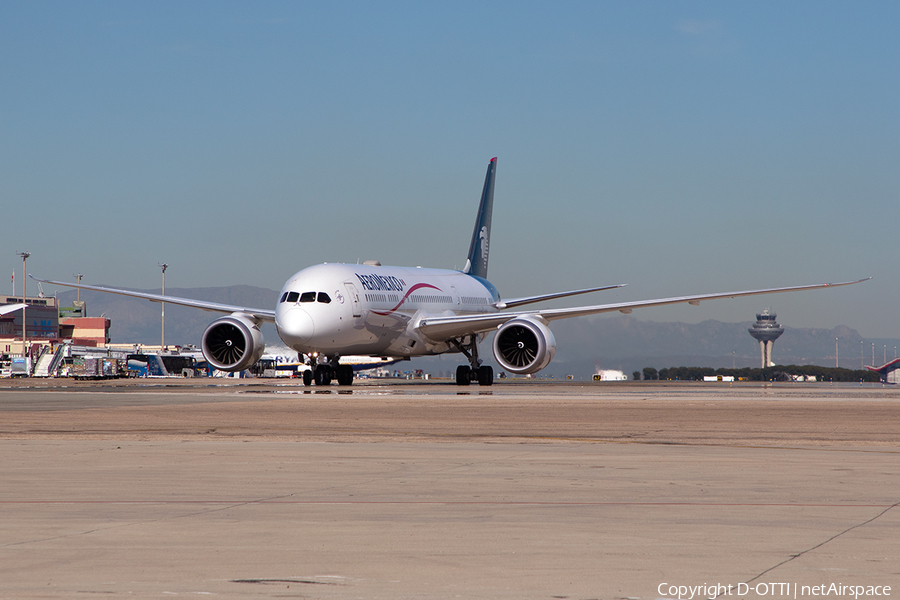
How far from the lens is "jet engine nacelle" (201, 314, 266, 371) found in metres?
37.3

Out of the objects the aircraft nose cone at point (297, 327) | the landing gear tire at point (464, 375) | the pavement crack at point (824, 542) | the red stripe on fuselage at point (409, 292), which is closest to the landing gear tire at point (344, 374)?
the red stripe on fuselage at point (409, 292)

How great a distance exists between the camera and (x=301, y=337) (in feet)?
115

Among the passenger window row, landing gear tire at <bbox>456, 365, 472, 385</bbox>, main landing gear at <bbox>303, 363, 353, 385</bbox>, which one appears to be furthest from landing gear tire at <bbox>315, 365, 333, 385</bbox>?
landing gear tire at <bbox>456, 365, 472, 385</bbox>

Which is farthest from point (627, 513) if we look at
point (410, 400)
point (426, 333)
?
point (426, 333)

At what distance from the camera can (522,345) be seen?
37125mm

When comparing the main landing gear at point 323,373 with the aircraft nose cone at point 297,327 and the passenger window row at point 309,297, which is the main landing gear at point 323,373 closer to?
the aircraft nose cone at point 297,327

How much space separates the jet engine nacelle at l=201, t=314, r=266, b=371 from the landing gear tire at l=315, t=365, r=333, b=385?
2.24 metres

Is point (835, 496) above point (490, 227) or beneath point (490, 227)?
beneath

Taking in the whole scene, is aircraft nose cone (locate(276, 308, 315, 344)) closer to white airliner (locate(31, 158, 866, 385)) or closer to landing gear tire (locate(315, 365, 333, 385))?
white airliner (locate(31, 158, 866, 385))

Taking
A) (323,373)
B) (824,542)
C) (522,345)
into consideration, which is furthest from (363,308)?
(824,542)

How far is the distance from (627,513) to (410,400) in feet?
63.6

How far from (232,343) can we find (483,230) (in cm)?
2006

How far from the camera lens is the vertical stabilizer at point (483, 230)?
53.6 metres

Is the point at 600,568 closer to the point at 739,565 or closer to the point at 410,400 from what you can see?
the point at 739,565
